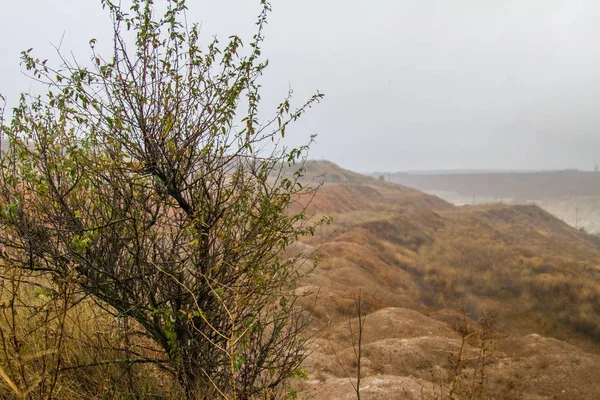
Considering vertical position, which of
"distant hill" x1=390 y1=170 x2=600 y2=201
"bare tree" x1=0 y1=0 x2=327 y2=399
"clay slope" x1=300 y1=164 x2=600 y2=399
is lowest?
"clay slope" x1=300 y1=164 x2=600 y2=399

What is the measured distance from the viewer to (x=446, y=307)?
61.6ft

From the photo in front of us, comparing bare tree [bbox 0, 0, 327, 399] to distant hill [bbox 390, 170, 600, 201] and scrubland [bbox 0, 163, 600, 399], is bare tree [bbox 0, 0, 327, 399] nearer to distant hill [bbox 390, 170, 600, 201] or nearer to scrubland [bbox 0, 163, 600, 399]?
scrubland [bbox 0, 163, 600, 399]

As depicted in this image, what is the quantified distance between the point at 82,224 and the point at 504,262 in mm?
26397

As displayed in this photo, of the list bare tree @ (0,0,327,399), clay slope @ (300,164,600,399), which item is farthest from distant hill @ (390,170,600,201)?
bare tree @ (0,0,327,399)

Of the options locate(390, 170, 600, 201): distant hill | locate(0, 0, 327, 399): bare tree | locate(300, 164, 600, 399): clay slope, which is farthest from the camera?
locate(390, 170, 600, 201): distant hill

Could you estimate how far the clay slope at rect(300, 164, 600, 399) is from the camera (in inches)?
316

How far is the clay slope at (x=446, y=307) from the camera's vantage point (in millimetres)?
8039

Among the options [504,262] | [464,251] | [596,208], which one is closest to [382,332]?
[504,262]

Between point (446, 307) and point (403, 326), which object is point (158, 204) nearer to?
point (403, 326)

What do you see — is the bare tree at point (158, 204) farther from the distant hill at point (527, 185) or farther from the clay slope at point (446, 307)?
the distant hill at point (527, 185)

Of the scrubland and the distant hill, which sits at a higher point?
the distant hill

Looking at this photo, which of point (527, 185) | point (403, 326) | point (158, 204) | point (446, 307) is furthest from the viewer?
point (527, 185)

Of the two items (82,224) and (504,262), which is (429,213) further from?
(82,224)

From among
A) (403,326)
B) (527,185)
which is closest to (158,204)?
(403,326)
